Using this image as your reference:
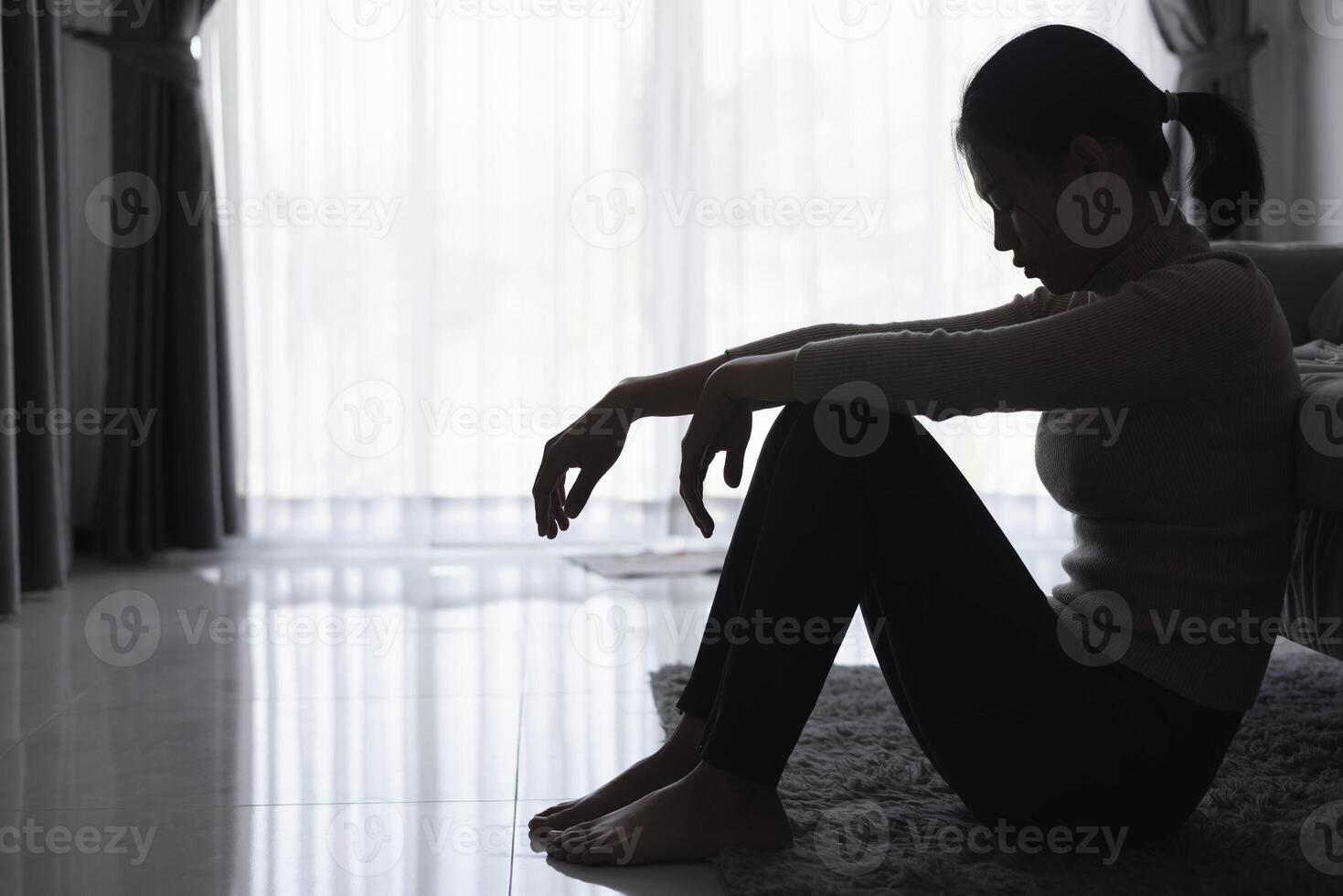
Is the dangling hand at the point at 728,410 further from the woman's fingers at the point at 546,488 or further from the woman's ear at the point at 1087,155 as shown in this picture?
the woman's ear at the point at 1087,155

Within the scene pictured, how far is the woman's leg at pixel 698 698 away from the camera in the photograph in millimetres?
1259

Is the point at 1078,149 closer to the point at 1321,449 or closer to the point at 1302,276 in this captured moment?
the point at 1321,449

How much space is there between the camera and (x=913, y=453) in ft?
3.61

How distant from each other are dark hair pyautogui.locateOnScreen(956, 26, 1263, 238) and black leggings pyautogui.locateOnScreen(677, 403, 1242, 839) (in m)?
0.28

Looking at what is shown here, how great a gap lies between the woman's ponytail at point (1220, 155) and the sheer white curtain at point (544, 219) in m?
2.55

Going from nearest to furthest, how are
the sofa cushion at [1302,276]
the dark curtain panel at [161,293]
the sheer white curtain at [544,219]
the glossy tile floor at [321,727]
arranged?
the glossy tile floor at [321,727], the sofa cushion at [1302,276], the dark curtain panel at [161,293], the sheer white curtain at [544,219]

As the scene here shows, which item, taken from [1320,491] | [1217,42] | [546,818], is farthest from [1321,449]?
[1217,42]

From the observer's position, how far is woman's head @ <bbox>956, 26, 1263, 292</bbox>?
108 centimetres

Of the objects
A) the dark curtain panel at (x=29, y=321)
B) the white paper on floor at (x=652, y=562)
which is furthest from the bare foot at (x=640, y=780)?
the dark curtain panel at (x=29, y=321)

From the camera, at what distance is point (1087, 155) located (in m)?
1.09

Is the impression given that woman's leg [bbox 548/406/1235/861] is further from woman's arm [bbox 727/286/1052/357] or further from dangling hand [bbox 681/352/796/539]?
woman's arm [bbox 727/286/1052/357]

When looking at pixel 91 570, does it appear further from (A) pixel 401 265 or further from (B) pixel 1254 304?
(B) pixel 1254 304

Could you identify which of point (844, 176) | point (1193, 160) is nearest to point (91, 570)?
point (844, 176)

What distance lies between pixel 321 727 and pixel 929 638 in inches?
40.1
